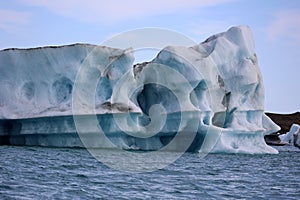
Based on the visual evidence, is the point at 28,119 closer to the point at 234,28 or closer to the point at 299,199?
the point at 234,28

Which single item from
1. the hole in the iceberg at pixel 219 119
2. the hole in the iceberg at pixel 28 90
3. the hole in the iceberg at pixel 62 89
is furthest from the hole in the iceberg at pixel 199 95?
the hole in the iceberg at pixel 28 90

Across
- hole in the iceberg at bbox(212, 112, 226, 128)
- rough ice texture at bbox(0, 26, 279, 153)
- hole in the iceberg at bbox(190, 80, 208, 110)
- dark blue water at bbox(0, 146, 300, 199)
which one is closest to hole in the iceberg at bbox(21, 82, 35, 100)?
rough ice texture at bbox(0, 26, 279, 153)

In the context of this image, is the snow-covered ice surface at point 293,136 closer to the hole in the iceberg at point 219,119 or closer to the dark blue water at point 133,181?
the hole in the iceberg at point 219,119

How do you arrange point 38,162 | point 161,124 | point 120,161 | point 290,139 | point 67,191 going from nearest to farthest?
point 67,191, point 38,162, point 120,161, point 161,124, point 290,139

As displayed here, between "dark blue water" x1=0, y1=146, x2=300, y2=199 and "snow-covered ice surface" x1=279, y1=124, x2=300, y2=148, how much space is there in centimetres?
2405

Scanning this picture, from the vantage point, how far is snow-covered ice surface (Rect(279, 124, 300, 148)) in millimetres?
40688

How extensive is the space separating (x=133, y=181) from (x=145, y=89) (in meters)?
12.5

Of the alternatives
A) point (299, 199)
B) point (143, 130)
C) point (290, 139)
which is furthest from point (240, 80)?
point (290, 139)

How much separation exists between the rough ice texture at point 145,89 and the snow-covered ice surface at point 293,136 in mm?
16748

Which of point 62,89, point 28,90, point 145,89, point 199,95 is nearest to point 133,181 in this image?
point 62,89

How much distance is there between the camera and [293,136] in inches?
1704

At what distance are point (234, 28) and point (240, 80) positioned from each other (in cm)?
273

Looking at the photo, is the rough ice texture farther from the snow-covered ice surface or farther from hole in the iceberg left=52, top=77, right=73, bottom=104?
the snow-covered ice surface

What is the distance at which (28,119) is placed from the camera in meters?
21.8
